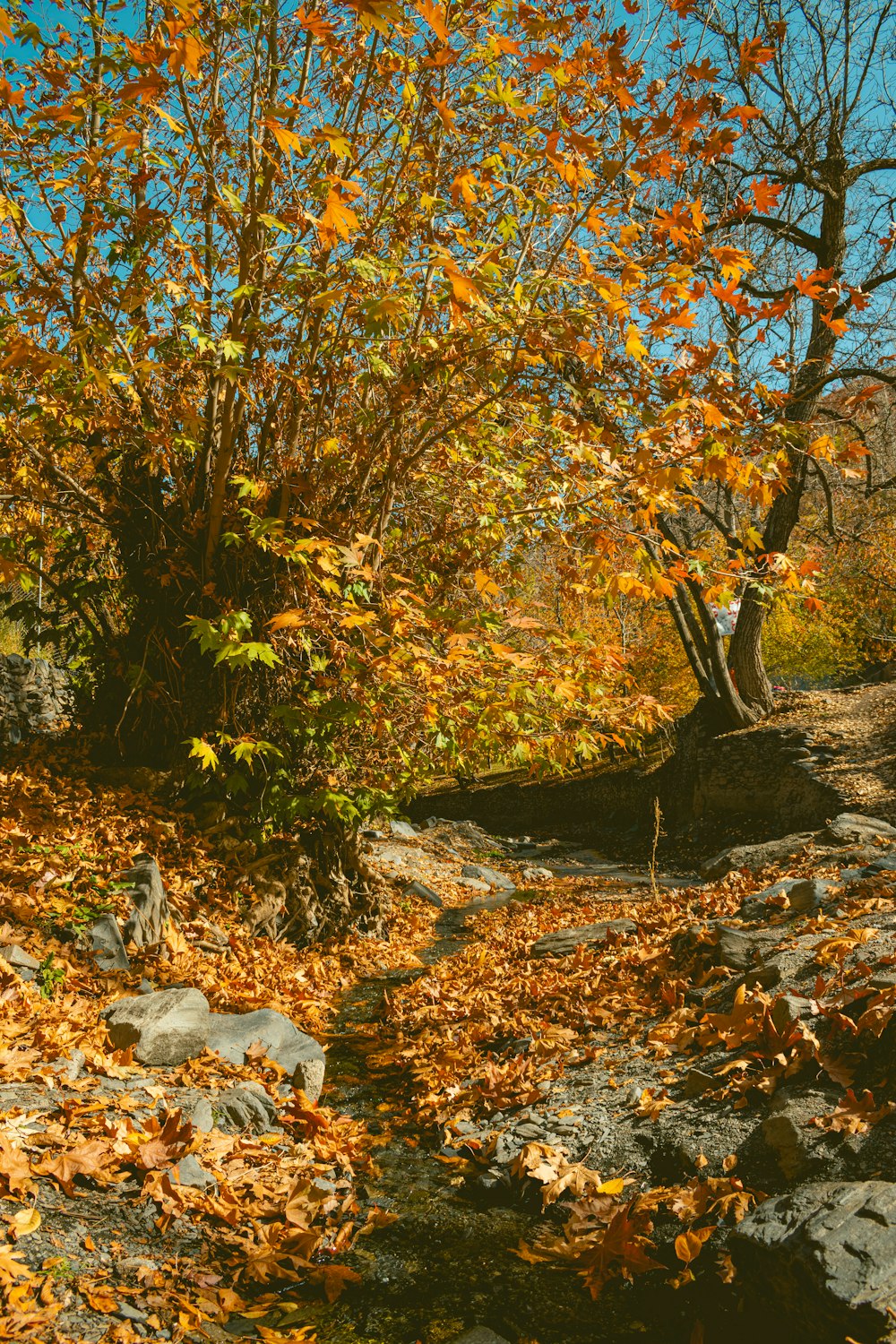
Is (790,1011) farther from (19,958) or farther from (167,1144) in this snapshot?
(19,958)

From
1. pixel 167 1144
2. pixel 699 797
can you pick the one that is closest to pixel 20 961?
pixel 167 1144

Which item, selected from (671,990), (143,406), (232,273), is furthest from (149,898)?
(232,273)

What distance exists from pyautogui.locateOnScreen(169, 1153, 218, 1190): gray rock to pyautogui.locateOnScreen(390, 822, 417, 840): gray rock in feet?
34.3

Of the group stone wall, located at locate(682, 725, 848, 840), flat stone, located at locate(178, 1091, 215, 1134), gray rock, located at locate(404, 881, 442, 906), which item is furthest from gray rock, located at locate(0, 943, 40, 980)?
stone wall, located at locate(682, 725, 848, 840)

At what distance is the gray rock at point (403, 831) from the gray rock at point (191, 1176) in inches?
411

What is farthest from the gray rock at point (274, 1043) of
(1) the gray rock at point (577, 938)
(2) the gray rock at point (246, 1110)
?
(1) the gray rock at point (577, 938)

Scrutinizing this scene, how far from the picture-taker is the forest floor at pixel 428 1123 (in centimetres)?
267

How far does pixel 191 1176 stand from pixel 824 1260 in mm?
2273

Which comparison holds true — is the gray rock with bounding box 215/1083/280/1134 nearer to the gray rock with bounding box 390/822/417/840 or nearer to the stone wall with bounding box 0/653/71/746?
the stone wall with bounding box 0/653/71/746

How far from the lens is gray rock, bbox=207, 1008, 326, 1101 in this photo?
428cm

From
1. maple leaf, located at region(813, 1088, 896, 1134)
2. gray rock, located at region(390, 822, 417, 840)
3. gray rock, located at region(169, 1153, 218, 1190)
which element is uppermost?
maple leaf, located at region(813, 1088, 896, 1134)

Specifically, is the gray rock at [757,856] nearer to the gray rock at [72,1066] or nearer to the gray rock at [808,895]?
the gray rock at [808,895]

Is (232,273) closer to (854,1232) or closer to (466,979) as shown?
(466,979)

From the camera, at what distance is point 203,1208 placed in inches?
120
